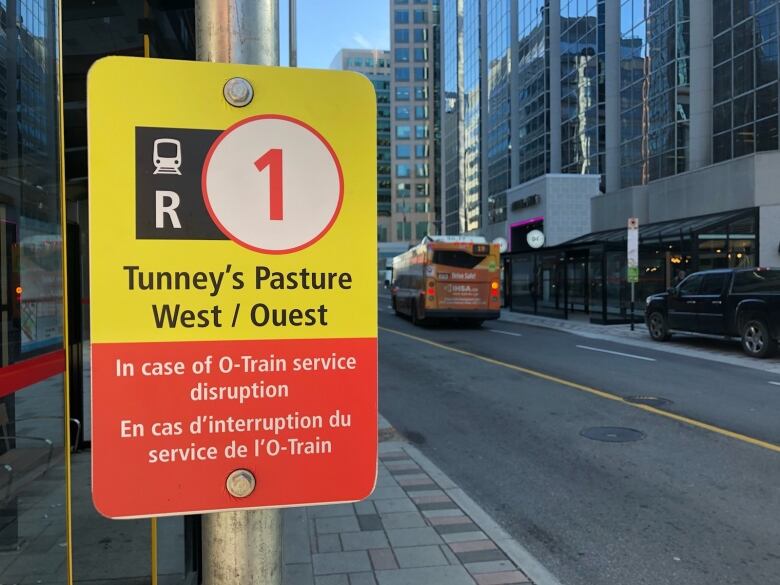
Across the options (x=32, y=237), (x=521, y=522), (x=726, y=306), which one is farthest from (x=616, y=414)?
(x=726, y=306)

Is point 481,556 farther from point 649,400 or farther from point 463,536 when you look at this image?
point 649,400

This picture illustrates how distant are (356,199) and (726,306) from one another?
48.6 feet

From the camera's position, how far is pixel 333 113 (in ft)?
5.57

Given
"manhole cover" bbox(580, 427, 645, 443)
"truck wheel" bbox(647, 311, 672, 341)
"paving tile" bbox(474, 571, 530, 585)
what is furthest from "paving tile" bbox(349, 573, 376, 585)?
"truck wheel" bbox(647, 311, 672, 341)

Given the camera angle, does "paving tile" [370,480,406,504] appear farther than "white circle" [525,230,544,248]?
No

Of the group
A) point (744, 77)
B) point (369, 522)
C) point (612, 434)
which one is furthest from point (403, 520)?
point (744, 77)

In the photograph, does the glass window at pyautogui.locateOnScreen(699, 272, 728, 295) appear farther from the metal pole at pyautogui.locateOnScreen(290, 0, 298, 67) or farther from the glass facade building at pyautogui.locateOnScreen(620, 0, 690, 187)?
the glass facade building at pyautogui.locateOnScreen(620, 0, 690, 187)

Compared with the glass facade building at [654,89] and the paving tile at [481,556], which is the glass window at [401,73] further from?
the paving tile at [481,556]

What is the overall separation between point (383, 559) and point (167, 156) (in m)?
3.01

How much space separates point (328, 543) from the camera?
4039mm

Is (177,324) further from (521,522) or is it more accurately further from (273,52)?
(521,522)

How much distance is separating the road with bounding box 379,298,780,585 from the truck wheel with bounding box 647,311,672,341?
162 inches

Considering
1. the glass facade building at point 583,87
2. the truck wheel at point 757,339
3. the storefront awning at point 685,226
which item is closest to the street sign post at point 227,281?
the truck wheel at point 757,339

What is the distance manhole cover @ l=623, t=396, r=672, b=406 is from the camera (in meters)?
8.60
